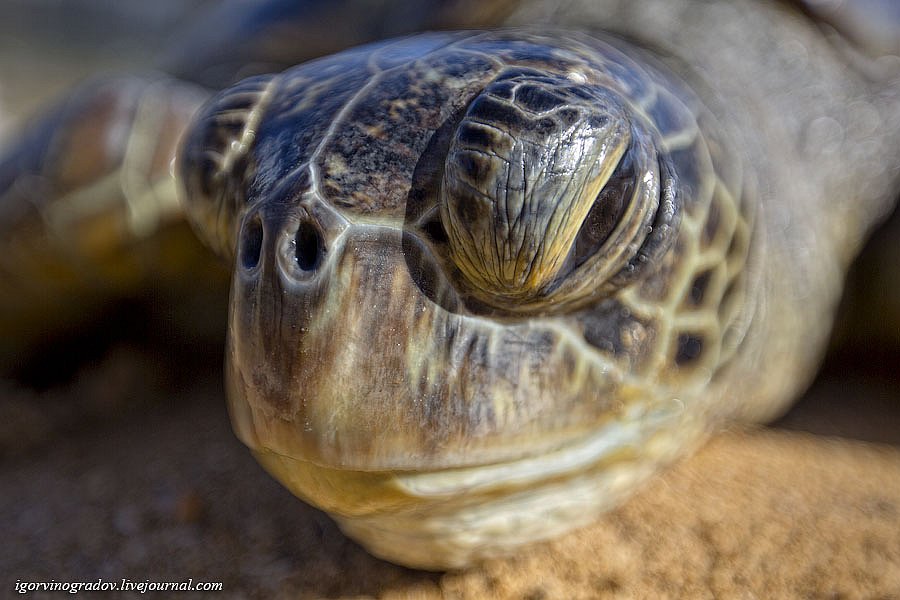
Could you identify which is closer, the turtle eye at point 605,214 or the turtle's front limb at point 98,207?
the turtle eye at point 605,214

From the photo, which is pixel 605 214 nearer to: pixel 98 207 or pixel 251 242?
pixel 251 242

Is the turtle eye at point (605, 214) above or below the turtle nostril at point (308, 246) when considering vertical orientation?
above

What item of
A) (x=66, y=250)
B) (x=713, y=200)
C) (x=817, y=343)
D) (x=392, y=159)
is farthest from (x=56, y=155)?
(x=817, y=343)

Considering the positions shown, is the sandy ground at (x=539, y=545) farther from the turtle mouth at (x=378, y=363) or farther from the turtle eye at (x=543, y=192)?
the turtle eye at (x=543, y=192)

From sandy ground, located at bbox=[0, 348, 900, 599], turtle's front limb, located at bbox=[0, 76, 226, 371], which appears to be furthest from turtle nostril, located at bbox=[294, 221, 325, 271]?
turtle's front limb, located at bbox=[0, 76, 226, 371]

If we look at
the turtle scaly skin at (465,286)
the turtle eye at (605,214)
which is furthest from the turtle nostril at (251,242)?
the turtle eye at (605,214)

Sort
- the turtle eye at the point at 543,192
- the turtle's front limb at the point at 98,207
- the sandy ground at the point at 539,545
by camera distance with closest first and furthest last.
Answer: the turtle eye at the point at 543,192
the sandy ground at the point at 539,545
the turtle's front limb at the point at 98,207

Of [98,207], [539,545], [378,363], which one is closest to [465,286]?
[378,363]

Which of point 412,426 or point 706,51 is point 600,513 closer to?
point 412,426
